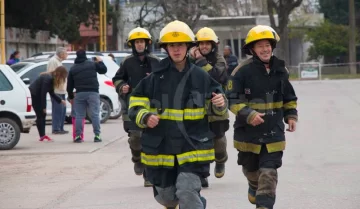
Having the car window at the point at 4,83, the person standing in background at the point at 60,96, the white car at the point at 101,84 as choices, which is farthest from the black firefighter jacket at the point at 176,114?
the white car at the point at 101,84

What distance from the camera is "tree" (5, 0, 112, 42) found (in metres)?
43.8

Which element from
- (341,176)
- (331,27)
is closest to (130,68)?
(341,176)

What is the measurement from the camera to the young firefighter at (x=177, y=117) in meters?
7.31

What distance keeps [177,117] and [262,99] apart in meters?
1.20

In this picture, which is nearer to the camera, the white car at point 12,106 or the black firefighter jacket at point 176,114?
the black firefighter jacket at point 176,114

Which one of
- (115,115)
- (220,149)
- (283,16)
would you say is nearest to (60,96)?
(115,115)

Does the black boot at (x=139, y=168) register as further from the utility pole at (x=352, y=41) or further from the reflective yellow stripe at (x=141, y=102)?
the utility pole at (x=352, y=41)

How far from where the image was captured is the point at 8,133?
1697 cm

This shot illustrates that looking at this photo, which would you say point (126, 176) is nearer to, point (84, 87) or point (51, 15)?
point (84, 87)

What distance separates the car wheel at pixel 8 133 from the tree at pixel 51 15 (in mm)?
26675

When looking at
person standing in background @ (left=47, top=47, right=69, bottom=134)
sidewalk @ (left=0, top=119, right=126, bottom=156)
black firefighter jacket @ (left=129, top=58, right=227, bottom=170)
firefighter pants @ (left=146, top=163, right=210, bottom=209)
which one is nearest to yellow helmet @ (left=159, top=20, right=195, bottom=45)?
black firefighter jacket @ (left=129, top=58, right=227, bottom=170)

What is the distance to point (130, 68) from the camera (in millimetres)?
11211

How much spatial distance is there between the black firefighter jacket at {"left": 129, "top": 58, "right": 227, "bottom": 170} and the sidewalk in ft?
28.7

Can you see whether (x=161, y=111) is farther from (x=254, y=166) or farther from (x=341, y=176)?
(x=341, y=176)
